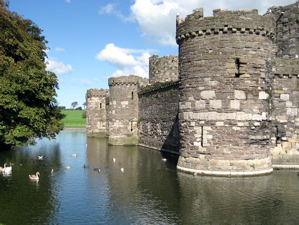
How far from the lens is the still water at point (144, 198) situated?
10758mm

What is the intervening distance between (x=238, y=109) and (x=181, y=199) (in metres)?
6.10

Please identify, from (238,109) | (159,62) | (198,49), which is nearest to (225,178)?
(238,109)

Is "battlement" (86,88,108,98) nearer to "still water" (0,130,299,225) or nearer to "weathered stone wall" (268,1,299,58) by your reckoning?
"still water" (0,130,299,225)

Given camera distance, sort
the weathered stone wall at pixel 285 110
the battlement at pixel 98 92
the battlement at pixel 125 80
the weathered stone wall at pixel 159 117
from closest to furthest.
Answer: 1. the weathered stone wall at pixel 285 110
2. the weathered stone wall at pixel 159 117
3. the battlement at pixel 125 80
4. the battlement at pixel 98 92

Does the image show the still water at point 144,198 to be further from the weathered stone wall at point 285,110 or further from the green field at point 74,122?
the green field at point 74,122

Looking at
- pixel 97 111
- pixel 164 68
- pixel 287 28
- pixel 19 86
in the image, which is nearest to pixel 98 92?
pixel 97 111

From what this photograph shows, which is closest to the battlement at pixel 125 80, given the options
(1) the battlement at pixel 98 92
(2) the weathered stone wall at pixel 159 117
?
(2) the weathered stone wall at pixel 159 117

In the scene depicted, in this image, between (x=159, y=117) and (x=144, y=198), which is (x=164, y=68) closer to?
(x=159, y=117)

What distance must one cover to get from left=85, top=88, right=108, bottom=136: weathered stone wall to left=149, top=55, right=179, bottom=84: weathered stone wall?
15.3 m

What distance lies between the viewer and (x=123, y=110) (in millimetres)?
34906

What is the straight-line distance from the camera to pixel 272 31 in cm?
1722

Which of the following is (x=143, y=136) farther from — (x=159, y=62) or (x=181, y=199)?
(x=181, y=199)

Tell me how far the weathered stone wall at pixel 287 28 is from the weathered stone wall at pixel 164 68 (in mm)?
13607

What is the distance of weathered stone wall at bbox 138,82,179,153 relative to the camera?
2717 centimetres
